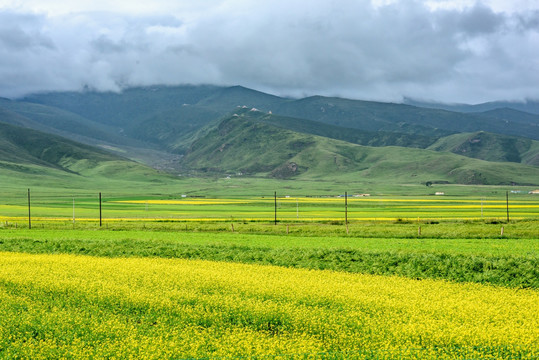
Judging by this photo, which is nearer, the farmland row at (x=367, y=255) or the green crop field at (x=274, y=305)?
the green crop field at (x=274, y=305)

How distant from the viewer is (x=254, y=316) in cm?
1955

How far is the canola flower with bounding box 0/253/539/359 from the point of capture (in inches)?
642

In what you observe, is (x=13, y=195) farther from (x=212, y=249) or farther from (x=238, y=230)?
(x=212, y=249)

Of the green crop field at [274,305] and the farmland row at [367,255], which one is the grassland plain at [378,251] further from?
the green crop field at [274,305]

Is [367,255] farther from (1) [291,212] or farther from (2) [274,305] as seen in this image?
(1) [291,212]

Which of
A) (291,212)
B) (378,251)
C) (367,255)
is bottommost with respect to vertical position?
(291,212)

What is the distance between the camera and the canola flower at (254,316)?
1631 centimetres

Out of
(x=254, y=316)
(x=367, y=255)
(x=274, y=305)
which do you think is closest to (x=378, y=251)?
(x=367, y=255)

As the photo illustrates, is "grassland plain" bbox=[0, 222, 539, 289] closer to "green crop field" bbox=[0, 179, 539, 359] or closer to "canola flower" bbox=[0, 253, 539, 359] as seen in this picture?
"green crop field" bbox=[0, 179, 539, 359]

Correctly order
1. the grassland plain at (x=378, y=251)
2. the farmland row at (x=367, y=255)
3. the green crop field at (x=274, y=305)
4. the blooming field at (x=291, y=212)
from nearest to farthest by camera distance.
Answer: the green crop field at (x=274, y=305) → the farmland row at (x=367, y=255) → the grassland plain at (x=378, y=251) → the blooming field at (x=291, y=212)

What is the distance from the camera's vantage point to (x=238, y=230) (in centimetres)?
6125

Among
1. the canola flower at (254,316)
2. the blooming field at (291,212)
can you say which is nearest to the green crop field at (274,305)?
the canola flower at (254,316)

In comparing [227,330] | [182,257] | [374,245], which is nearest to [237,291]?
[227,330]

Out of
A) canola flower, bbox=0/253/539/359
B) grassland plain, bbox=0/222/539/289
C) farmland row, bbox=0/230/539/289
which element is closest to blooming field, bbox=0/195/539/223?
grassland plain, bbox=0/222/539/289
